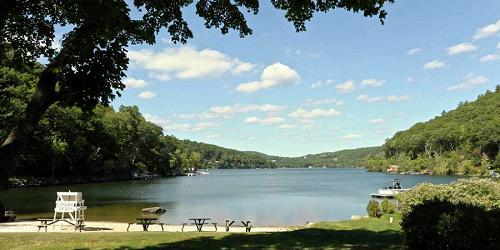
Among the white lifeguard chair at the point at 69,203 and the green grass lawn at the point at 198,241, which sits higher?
the white lifeguard chair at the point at 69,203

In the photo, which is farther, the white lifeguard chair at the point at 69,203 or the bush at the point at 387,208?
the bush at the point at 387,208

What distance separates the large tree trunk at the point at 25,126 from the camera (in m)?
8.27

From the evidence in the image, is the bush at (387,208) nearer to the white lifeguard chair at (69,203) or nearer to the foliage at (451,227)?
the white lifeguard chair at (69,203)

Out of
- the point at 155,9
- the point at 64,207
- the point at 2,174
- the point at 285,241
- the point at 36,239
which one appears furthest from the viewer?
the point at 64,207

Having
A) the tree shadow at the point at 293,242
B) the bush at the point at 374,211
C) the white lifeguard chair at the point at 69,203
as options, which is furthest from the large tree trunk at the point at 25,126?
the bush at the point at 374,211

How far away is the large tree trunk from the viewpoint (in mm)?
8266

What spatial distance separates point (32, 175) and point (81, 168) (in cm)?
1478

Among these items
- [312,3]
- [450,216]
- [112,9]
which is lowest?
[450,216]

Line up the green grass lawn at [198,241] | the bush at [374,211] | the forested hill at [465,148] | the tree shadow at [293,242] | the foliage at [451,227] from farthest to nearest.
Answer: the forested hill at [465,148], the bush at [374,211], the green grass lawn at [198,241], the tree shadow at [293,242], the foliage at [451,227]

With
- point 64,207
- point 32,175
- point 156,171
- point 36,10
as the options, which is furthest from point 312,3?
point 156,171

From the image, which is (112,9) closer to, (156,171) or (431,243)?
(431,243)

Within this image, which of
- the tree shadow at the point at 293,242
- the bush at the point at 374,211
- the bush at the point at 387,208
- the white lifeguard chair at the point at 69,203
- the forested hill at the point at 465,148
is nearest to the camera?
the tree shadow at the point at 293,242

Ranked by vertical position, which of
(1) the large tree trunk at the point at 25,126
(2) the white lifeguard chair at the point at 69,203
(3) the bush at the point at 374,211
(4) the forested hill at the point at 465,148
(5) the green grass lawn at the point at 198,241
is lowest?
(3) the bush at the point at 374,211

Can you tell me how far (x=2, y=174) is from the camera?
8219 mm
